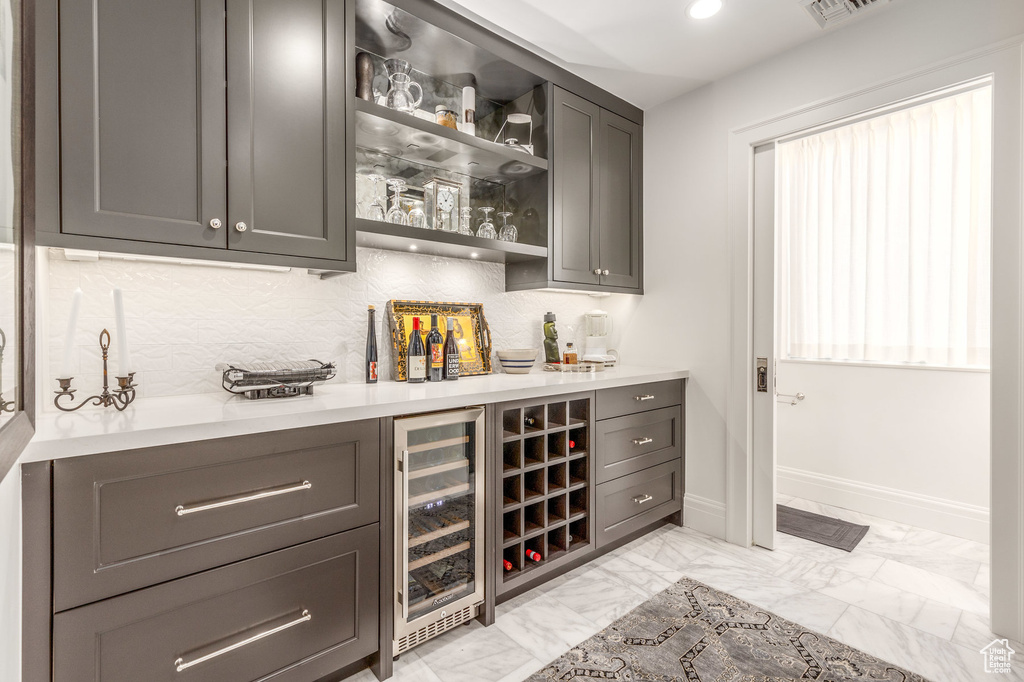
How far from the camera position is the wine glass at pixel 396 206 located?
2186 millimetres

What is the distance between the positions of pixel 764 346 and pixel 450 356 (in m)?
1.75

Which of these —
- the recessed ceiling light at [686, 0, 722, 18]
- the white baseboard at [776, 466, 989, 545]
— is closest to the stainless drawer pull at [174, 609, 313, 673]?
the recessed ceiling light at [686, 0, 722, 18]

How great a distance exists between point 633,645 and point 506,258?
6.43ft

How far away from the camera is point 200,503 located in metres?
1.28

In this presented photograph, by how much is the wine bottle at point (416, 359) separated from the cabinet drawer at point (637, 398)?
91 cm

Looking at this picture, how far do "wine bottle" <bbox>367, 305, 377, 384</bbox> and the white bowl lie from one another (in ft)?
2.52

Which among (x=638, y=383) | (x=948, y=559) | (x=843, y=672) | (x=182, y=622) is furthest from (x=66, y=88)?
(x=948, y=559)

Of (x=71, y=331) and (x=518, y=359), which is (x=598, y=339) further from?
(x=71, y=331)

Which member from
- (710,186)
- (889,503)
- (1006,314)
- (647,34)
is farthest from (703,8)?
(889,503)

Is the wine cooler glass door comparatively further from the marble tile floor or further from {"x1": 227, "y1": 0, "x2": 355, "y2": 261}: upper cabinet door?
{"x1": 227, "y1": 0, "x2": 355, "y2": 261}: upper cabinet door

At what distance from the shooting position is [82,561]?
3.68 feet

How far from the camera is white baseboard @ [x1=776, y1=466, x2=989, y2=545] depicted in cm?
274

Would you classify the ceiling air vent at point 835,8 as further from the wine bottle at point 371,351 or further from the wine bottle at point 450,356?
the wine bottle at point 371,351

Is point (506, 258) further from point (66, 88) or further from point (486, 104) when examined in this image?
point (66, 88)
